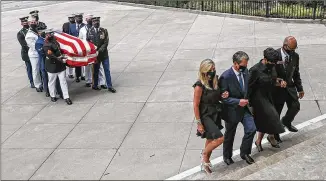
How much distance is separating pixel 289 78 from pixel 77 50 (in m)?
4.58

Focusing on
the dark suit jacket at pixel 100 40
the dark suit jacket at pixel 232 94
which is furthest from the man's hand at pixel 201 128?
the dark suit jacket at pixel 100 40

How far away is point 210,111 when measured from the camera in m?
5.70

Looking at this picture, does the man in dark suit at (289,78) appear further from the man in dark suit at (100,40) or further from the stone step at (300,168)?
the man in dark suit at (100,40)

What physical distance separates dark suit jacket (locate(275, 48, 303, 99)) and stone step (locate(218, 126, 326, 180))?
0.74 metres

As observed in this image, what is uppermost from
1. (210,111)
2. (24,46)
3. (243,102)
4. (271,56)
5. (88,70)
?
(271,56)

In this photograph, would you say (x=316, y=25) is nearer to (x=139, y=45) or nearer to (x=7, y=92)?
(x=139, y=45)

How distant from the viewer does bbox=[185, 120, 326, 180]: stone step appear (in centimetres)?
578

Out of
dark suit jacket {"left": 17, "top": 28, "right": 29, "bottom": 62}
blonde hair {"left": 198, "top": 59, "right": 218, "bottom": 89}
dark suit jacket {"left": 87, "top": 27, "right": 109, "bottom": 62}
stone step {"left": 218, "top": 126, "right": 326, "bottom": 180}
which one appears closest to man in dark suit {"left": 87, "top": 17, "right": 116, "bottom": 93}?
dark suit jacket {"left": 87, "top": 27, "right": 109, "bottom": 62}

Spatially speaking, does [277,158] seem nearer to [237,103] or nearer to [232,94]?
[237,103]

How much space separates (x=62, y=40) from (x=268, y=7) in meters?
8.53

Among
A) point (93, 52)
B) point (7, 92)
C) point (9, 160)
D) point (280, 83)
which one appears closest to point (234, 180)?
point (280, 83)

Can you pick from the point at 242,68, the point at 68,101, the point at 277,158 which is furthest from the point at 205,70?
the point at 68,101

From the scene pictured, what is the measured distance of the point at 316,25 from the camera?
14.4 m

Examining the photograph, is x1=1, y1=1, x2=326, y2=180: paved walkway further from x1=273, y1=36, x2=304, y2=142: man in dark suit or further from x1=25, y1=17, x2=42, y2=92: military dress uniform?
x1=273, y1=36, x2=304, y2=142: man in dark suit
